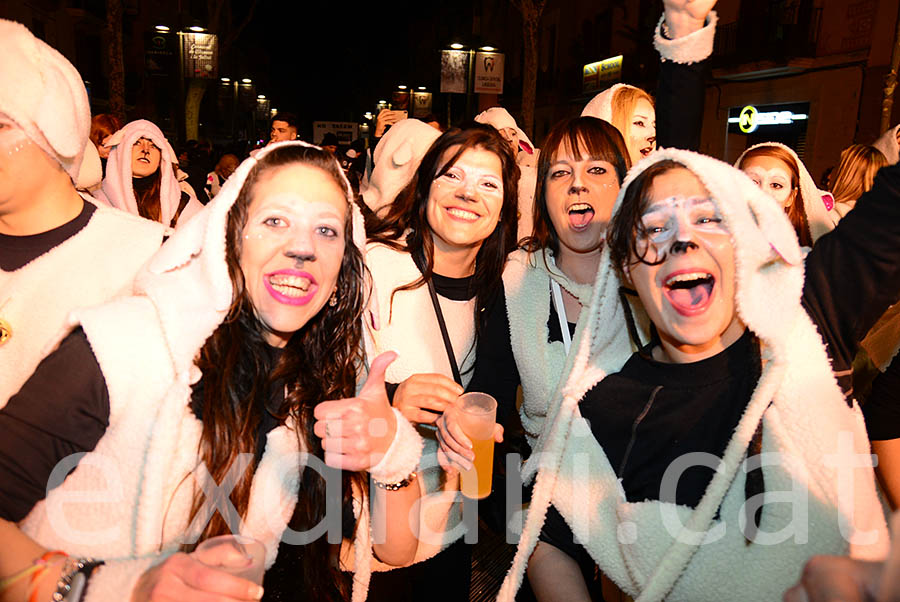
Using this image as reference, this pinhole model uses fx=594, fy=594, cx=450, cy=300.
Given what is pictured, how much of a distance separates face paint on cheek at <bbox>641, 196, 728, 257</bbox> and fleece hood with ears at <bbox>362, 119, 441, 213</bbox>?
196 cm

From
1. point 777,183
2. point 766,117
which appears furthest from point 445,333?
point 766,117

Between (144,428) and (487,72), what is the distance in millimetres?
12681

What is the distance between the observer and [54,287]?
196 cm

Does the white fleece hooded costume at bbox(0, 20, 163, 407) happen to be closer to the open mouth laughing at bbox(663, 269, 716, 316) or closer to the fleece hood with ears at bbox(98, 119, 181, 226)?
the open mouth laughing at bbox(663, 269, 716, 316)

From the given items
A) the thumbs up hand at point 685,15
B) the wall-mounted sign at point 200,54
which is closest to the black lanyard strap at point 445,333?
the thumbs up hand at point 685,15

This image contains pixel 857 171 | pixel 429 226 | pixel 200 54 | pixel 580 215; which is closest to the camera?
pixel 580 215

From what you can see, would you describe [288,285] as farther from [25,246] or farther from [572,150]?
[572,150]

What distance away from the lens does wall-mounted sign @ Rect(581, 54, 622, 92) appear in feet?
68.0

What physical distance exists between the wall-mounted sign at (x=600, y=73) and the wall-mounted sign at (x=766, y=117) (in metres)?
5.70

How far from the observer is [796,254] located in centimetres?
157

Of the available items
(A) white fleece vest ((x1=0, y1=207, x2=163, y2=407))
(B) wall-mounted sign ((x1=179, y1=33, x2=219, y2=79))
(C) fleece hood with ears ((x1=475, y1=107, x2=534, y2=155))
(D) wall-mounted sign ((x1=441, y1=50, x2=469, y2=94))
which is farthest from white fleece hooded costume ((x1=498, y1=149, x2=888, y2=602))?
(B) wall-mounted sign ((x1=179, y1=33, x2=219, y2=79))

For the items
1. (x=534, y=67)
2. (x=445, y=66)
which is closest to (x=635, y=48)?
(x=534, y=67)

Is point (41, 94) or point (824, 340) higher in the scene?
point (41, 94)

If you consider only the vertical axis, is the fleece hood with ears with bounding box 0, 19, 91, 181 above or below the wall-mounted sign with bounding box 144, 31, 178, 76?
below
